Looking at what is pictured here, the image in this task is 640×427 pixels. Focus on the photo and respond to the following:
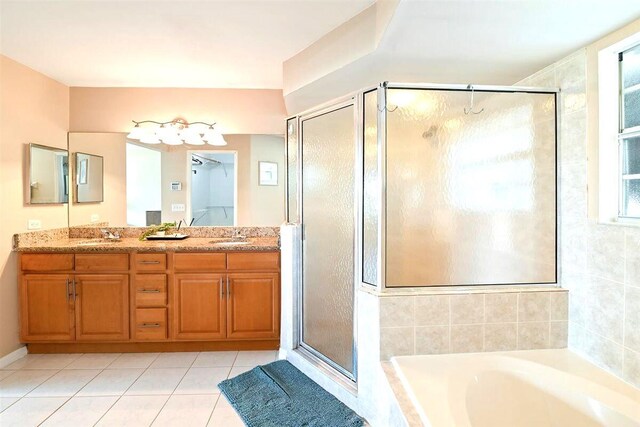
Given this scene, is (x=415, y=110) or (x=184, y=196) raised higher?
(x=415, y=110)

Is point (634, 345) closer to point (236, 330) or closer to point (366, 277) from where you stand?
point (366, 277)

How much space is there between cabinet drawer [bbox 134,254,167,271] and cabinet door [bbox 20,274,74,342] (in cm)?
58

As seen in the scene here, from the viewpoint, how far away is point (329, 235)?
2.28m

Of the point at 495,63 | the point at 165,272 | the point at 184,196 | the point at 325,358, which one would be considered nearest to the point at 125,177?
the point at 184,196

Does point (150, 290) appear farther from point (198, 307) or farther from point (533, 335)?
point (533, 335)

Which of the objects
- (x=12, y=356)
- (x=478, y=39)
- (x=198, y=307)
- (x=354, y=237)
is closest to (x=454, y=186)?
(x=354, y=237)

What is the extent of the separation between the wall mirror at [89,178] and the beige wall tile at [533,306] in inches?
143

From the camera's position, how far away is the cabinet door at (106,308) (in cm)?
270

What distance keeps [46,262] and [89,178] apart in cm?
92

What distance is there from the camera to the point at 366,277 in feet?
6.38

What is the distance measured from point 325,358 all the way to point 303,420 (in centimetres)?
46

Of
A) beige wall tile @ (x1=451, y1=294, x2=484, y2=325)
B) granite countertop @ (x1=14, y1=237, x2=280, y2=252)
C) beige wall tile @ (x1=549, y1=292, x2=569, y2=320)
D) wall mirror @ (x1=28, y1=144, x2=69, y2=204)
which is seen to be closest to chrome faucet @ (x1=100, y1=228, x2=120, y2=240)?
granite countertop @ (x1=14, y1=237, x2=280, y2=252)

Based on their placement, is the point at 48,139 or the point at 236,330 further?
the point at 48,139

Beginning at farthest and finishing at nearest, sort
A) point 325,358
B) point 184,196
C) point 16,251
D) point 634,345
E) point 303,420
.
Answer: point 184,196 → point 16,251 → point 325,358 → point 303,420 → point 634,345
